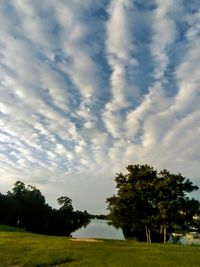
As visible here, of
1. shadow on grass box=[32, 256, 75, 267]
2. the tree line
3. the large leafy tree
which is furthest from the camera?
the tree line

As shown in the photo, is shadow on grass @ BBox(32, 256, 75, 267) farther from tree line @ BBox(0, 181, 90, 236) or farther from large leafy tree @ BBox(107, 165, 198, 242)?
tree line @ BBox(0, 181, 90, 236)

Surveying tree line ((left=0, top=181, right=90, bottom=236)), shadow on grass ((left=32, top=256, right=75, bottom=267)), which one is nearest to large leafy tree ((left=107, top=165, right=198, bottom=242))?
shadow on grass ((left=32, top=256, right=75, bottom=267))

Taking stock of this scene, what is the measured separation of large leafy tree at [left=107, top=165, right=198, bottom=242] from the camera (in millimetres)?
53750

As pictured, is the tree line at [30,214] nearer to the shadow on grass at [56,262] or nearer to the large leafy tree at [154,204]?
the large leafy tree at [154,204]

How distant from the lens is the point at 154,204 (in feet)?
184

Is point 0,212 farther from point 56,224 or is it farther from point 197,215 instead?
point 197,215

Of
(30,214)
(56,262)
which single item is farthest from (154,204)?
(30,214)

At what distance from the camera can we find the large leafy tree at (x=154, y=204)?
53750 millimetres

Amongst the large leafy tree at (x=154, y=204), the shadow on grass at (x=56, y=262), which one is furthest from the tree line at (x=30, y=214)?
the shadow on grass at (x=56, y=262)

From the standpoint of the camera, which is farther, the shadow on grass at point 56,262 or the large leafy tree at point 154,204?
the large leafy tree at point 154,204

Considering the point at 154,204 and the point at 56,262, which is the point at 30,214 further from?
the point at 56,262

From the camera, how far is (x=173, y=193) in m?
55.1

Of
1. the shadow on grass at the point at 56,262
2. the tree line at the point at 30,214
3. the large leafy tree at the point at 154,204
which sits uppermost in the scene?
the tree line at the point at 30,214

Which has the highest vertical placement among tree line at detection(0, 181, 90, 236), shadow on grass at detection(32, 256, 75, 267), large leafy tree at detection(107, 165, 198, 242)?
tree line at detection(0, 181, 90, 236)
